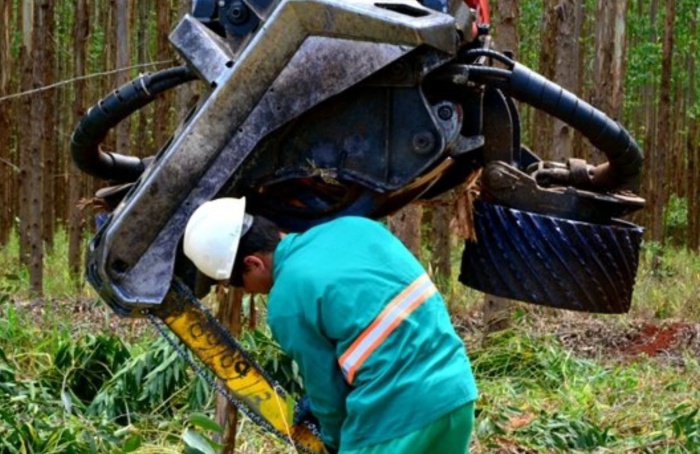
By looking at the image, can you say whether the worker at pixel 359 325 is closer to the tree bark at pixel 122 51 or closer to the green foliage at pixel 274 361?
the green foliage at pixel 274 361

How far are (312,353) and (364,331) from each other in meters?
0.17

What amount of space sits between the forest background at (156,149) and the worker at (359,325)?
60cm

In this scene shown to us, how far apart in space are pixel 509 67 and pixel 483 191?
42cm

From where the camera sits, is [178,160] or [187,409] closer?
[178,160]

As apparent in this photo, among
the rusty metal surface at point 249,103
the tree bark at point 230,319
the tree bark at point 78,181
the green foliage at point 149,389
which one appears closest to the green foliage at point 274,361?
the green foliage at point 149,389

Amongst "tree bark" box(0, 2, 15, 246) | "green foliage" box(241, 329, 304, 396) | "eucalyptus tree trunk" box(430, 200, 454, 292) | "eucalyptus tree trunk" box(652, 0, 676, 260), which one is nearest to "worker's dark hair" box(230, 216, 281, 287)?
"green foliage" box(241, 329, 304, 396)

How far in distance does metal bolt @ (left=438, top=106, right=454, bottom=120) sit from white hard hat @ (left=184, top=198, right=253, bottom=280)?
620 millimetres

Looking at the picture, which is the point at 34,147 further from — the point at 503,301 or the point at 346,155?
the point at 346,155

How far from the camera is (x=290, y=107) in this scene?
3385 millimetres

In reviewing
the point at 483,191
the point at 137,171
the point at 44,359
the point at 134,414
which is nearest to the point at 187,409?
the point at 134,414

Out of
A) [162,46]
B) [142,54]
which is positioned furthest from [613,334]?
[142,54]

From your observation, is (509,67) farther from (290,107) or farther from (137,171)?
(137,171)

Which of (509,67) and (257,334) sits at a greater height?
(509,67)

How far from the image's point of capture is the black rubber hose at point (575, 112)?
3.48 metres
